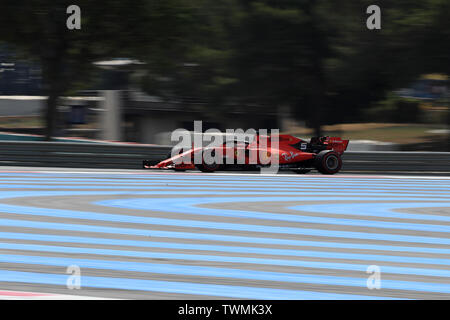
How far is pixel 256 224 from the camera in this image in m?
8.51

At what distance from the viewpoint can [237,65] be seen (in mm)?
33500

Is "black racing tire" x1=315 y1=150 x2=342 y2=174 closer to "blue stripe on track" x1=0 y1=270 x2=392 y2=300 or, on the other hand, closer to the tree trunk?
the tree trunk

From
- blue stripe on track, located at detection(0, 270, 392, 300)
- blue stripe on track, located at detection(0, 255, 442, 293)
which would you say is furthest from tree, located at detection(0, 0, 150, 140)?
blue stripe on track, located at detection(0, 270, 392, 300)

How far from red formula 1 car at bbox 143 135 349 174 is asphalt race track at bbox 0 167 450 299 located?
3204mm

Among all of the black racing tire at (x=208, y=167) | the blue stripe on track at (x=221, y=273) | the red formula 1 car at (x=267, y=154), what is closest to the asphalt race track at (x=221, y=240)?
the blue stripe on track at (x=221, y=273)

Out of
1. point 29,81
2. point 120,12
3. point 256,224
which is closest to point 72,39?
point 120,12

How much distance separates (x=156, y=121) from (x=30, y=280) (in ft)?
136

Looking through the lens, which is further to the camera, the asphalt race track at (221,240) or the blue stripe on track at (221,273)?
the blue stripe on track at (221,273)

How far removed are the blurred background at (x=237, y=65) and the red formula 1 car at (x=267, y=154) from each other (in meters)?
6.47

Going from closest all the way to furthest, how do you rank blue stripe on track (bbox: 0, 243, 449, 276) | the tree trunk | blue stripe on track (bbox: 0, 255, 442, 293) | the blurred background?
blue stripe on track (bbox: 0, 255, 442, 293) < blue stripe on track (bbox: 0, 243, 449, 276) < the tree trunk < the blurred background

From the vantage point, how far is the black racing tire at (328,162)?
1686cm

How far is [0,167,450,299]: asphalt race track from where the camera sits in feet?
18.1

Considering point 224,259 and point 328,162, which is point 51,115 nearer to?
point 328,162

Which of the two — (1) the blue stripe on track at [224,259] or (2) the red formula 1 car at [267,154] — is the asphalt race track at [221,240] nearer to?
(1) the blue stripe on track at [224,259]
